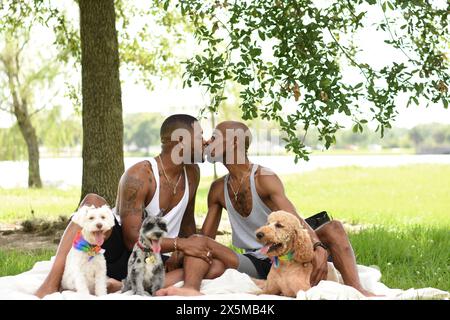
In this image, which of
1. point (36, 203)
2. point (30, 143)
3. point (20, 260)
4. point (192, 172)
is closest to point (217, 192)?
point (192, 172)

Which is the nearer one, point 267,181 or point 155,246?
point 155,246

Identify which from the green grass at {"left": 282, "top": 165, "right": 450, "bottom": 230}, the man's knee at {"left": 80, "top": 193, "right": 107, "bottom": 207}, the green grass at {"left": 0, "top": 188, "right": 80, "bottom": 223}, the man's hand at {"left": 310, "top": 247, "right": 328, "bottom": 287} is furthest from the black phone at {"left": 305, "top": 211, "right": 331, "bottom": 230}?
the green grass at {"left": 0, "top": 188, "right": 80, "bottom": 223}

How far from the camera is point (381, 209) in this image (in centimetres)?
1340

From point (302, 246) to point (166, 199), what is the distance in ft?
4.81

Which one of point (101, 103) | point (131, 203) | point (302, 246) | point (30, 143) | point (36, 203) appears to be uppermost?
point (101, 103)

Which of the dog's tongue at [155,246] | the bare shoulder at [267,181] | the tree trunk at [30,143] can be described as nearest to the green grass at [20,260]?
the dog's tongue at [155,246]

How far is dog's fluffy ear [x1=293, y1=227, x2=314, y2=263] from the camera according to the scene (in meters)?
4.97


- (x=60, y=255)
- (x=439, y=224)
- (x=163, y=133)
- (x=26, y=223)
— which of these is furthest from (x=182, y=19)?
(x=60, y=255)

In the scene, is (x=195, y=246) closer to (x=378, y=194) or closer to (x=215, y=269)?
(x=215, y=269)

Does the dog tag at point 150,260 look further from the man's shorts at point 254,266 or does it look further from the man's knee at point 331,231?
the man's knee at point 331,231

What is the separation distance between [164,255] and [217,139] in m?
1.12

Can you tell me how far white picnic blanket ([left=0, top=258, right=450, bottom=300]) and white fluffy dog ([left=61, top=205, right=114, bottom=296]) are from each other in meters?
0.13

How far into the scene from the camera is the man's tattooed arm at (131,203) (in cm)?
563

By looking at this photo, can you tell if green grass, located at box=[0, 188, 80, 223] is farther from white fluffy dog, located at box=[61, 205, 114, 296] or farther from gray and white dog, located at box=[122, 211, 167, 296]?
gray and white dog, located at box=[122, 211, 167, 296]
